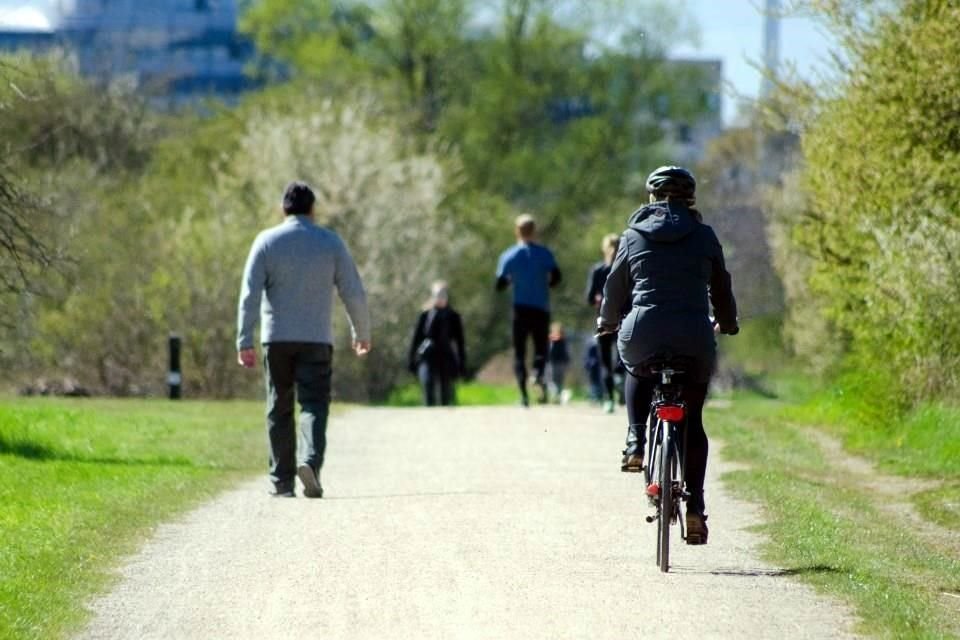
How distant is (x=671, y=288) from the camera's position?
982 centimetres

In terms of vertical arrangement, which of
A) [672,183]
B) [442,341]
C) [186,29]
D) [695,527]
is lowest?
[695,527]

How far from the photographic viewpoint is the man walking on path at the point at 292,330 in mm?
13617

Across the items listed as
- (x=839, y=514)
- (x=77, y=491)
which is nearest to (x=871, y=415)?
(x=839, y=514)

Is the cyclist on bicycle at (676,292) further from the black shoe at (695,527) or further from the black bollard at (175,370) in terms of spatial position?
the black bollard at (175,370)

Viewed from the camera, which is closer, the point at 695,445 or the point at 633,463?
the point at 695,445

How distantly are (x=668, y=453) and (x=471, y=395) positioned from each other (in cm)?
4116

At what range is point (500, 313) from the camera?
55844 millimetres

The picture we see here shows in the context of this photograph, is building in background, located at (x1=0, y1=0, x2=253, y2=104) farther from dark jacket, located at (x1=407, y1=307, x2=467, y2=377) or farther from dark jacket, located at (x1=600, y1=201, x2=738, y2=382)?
dark jacket, located at (x1=600, y1=201, x2=738, y2=382)

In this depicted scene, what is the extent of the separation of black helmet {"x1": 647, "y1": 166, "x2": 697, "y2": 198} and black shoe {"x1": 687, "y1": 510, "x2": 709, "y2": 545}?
1508mm

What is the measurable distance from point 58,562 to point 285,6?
5160cm

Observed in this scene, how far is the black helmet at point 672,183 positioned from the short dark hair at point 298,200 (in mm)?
4293

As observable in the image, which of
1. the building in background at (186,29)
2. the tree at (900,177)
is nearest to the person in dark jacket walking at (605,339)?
the tree at (900,177)

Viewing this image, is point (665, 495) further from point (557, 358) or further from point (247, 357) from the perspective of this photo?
point (557, 358)

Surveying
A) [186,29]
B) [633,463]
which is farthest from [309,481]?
[186,29]
